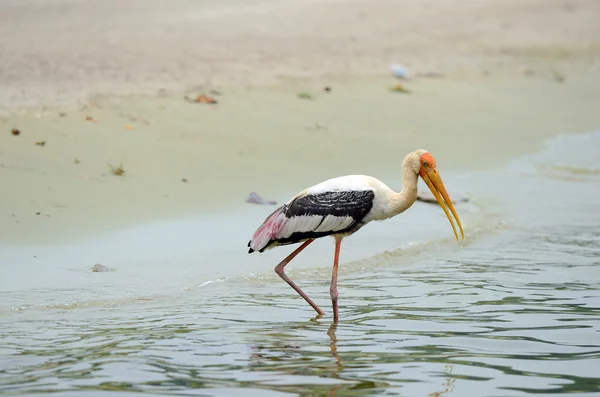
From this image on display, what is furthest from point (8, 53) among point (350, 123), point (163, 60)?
point (350, 123)

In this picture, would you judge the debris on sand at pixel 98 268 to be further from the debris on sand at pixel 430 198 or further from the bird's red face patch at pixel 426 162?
the debris on sand at pixel 430 198

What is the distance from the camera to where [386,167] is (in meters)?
10.2

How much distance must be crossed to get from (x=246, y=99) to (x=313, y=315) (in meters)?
5.46

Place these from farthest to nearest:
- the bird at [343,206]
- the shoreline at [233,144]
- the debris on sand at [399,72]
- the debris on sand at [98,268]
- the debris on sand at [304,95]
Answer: the debris on sand at [399,72] → the debris on sand at [304,95] → the shoreline at [233,144] → the debris on sand at [98,268] → the bird at [343,206]

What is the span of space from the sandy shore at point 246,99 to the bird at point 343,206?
178 cm

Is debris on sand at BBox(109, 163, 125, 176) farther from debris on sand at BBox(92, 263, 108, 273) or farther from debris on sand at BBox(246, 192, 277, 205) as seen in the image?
debris on sand at BBox(92, 263, 108, 273)

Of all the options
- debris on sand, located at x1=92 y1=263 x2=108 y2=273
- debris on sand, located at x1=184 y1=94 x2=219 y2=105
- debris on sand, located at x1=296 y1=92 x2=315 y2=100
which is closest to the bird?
debris on sand, located at x1=92 y1=263 x2=108 y2=273

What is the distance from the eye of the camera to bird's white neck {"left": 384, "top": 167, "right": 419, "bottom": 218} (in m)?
6.55

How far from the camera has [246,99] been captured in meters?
11.6

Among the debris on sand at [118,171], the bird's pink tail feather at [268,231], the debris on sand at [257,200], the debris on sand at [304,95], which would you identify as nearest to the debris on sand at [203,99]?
the debris on sand at [304,95]

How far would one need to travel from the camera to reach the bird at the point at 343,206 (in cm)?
654

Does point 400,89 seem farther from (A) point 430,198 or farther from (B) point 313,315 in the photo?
(B) point 313,315

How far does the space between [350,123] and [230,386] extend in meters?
6.79

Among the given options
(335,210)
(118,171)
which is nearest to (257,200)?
(118,171)
